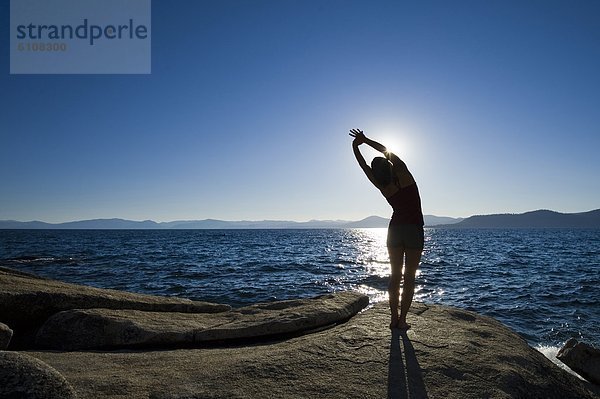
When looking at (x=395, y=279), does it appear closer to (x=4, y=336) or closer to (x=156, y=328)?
(x=156, y=328)

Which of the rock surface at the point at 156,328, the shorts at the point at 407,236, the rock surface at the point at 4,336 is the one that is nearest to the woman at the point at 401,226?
the shorts at the point at 407,236

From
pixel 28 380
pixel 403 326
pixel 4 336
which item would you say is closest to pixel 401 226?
pixel 403 326

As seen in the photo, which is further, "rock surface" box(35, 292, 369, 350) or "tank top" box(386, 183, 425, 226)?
"rock surface" box(35, 292, 369, 350)

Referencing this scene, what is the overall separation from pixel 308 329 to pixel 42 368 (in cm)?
415

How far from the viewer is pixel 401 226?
17.8 feet

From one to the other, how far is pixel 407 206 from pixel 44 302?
6.67 m

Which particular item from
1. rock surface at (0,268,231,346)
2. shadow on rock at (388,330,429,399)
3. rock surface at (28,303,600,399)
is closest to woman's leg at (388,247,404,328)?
rock surface at (28,303,600,399)

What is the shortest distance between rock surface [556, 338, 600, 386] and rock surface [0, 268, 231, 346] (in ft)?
25.6

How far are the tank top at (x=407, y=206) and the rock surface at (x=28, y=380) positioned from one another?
170 inches

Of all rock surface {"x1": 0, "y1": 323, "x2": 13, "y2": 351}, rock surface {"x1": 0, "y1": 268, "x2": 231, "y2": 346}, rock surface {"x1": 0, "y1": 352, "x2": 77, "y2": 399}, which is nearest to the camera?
rock surface {"x1": 0, "y1": 352, "x2": 77, "y2": 399}

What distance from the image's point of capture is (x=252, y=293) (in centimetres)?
1673

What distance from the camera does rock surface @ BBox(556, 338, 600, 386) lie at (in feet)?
22.0

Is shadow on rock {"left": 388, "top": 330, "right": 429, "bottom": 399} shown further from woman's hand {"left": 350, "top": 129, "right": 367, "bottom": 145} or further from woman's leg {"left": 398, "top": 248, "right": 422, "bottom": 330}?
woman's hand {"left": 350, "top": 129, "right": 367, "bottom": 145}

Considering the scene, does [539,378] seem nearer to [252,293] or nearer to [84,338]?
[84,338]
